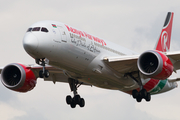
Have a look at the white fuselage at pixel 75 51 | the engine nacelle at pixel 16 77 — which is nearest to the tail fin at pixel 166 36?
the white fuselage at pixel 75 51

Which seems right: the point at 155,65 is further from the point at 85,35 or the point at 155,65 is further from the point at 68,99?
the point at 68,99

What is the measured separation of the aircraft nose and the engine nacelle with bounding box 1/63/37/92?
812 centimetres

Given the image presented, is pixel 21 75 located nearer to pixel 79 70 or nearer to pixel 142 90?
pixel 79 70

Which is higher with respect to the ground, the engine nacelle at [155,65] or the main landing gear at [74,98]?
the engine nacelle at [155,65]

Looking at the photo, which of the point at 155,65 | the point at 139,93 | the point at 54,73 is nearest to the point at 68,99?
the point at 54,73

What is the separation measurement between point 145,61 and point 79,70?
199 inches

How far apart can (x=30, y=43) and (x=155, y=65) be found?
9779 mm

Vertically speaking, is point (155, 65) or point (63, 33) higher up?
point (63, 33)

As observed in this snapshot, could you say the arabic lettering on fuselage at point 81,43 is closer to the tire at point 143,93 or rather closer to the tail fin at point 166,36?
the tire at point 143,93

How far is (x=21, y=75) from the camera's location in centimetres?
3400

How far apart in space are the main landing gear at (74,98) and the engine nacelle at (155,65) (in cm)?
716

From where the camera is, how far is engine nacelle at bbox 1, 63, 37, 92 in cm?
3422

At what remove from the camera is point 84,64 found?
97.2ft

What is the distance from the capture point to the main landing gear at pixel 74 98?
34.8 metres
